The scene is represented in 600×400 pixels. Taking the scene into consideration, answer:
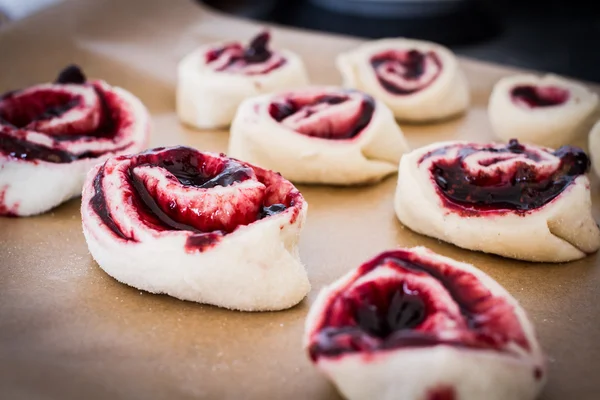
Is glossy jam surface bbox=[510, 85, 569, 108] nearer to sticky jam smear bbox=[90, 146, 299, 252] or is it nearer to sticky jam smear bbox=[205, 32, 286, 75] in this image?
sticky jam smear bbox=[205, 32, 286, 75]

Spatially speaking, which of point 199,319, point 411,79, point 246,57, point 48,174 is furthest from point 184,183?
point 411,79

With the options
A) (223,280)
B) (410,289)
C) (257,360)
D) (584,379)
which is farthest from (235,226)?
(584,379)

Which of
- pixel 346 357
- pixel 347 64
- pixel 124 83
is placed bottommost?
pixel 124 83

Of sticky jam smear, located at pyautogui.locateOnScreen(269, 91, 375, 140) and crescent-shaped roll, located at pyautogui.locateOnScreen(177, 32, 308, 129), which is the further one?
crescent-shaped roll, located at pyautogui.locateOnScreen(177, 32, 308, 129)

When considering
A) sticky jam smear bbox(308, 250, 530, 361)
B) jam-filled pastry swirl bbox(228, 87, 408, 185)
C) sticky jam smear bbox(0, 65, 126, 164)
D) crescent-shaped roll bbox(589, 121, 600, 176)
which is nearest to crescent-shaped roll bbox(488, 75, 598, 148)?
crescent-shaped roll bbox(589, 121, 600, 176)

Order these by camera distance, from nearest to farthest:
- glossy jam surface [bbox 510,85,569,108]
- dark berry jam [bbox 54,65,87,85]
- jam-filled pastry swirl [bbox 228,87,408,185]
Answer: jam-filled pastry swirl [bbox 228,87,408,185]
dark berry jam [bbox 54,65,87,85]
glossy jam surface [bbox 510,85,569,108]

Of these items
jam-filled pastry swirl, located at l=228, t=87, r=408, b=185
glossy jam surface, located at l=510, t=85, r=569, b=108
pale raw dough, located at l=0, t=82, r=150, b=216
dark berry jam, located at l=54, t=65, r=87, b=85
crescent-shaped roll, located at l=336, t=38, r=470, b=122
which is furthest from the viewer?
crescent-shaped roll, located at l=336, t=38, r=470, b=122

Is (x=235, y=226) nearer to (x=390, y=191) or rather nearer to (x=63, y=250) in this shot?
(x=63, y=250)

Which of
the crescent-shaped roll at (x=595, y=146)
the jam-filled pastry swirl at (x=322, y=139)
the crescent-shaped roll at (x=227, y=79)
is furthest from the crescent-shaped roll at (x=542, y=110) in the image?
the crescent-shaped roll at (x=227, y=79)
